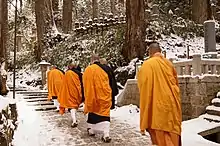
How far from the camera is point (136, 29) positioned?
16188 millimetres

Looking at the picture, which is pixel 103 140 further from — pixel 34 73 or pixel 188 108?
pixel 34 73

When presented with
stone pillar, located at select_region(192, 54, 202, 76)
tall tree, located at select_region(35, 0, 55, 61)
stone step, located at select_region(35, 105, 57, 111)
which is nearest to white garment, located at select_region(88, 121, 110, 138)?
stone pillar, located at select_region(192, 54, 202, 76)

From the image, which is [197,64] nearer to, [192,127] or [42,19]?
[192,127]

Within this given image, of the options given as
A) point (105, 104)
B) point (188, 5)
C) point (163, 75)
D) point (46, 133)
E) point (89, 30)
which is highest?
point (188, 5)

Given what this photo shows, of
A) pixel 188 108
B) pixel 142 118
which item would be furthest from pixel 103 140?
pixel 188 108

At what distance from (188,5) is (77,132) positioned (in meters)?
17.7

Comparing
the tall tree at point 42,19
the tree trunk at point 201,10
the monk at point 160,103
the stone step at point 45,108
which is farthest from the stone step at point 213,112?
the tall tree at point 42,19

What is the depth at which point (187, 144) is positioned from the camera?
685cm

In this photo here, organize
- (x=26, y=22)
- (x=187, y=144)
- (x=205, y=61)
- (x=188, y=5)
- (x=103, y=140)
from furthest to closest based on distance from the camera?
(x=26, y=22), (x=188, y=5), (x=205, y=61), (x=103, y=140), (x=187, y=144)

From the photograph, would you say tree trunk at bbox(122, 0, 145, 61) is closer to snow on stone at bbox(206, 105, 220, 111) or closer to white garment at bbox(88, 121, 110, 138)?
snow on stone at bbox(206, 105, 220, 111)

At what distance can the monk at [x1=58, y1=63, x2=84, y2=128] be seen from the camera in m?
9.41

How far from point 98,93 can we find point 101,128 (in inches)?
31.7

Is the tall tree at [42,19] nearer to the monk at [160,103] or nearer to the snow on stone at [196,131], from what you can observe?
the snow on stone at [196,131]

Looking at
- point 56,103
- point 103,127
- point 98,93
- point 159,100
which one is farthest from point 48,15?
point 159,100
